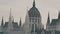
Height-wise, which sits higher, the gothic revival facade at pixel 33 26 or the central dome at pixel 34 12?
the central dome at pixel 34 12

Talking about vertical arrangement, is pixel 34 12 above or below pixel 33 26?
above

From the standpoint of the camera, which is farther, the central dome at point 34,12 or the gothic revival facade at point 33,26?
the central dome at point 34,12

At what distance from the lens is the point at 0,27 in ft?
343

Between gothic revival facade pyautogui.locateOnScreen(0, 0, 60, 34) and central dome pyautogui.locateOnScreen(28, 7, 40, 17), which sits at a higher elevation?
central dome pyautogui.locateOnScreen(28, 7, 40, 17)

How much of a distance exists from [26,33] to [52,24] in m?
7.93

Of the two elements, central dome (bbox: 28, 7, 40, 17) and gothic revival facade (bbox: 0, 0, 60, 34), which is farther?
central dome (bbox: 28, 7, 40, 17)

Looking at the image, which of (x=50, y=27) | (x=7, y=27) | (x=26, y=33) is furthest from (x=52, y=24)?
(x=7, y=27)

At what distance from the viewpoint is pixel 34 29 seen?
3851 inches

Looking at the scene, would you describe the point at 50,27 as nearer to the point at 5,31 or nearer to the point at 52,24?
the point at 52,24

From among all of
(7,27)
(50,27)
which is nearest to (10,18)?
(7,27)

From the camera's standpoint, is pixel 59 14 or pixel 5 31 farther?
pixel 5 31

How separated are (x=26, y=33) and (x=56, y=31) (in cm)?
866

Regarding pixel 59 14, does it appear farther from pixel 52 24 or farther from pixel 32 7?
pixel 32 7

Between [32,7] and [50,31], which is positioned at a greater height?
[32,7]
